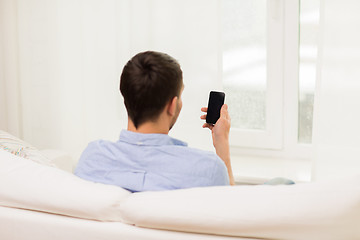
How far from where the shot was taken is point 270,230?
1.34 metres

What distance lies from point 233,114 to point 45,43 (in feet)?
3.42

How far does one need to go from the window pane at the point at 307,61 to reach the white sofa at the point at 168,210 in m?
1.55

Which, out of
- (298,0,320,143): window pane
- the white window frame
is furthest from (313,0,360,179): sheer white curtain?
(298,0,320,143): window pane

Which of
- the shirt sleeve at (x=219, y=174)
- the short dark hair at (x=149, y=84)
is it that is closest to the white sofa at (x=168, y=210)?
the shirt sleeve at (x=219, y=174)

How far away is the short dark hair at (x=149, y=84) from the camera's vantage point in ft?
5.19

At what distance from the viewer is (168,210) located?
1.40 meters

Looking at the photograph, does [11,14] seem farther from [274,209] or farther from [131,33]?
[274,209]

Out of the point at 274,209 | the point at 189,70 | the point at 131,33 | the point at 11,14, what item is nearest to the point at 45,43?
the point at 11,14

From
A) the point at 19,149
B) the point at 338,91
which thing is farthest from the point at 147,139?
the point at 338,91

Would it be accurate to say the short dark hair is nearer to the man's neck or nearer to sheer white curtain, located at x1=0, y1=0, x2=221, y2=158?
the man's neck

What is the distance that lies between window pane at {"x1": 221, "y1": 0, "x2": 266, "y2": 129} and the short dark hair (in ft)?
4.31

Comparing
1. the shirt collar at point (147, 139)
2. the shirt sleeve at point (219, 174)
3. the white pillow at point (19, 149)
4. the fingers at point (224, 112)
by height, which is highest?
the fingers at point (224, 112)

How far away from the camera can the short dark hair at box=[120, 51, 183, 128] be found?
158 cm

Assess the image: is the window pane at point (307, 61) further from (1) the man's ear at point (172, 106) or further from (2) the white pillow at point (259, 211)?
(2) the white pillow at point (259, 211)
